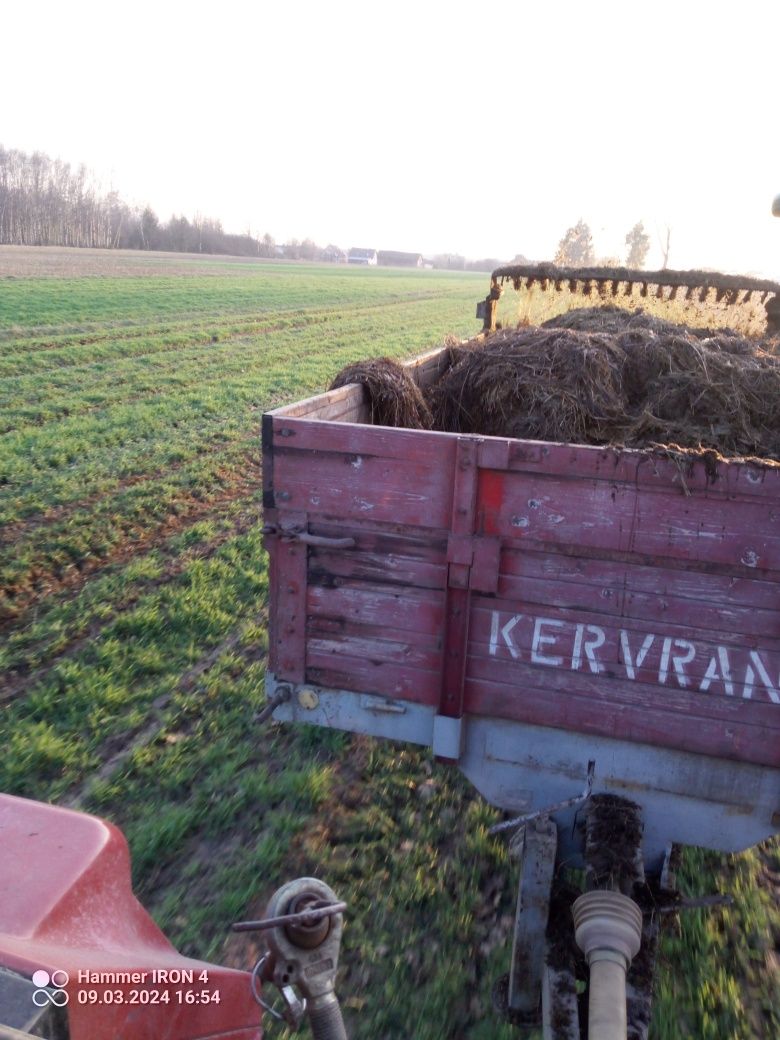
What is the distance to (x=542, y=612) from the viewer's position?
Result: 2676 mm

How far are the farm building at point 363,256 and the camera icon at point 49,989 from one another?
103 meters

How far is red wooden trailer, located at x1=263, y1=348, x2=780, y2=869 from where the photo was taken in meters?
2.49

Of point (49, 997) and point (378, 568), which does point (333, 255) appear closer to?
point (378, 568)

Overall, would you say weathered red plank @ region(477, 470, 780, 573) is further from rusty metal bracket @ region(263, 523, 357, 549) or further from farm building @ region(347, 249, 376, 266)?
farm building @ region(347, 249, 376, 266)

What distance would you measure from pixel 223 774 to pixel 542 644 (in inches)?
86.2

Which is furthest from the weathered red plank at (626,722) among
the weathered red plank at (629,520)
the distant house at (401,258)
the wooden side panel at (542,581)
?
the distant house at (401,258)

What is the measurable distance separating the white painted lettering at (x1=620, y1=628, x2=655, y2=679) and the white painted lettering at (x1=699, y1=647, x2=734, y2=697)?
0.59ft

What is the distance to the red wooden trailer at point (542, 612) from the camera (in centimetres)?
249

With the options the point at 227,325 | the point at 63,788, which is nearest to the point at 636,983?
the point at 63,788

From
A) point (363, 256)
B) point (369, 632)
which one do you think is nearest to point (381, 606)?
point (369, 632)

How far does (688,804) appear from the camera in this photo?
8.77 ft

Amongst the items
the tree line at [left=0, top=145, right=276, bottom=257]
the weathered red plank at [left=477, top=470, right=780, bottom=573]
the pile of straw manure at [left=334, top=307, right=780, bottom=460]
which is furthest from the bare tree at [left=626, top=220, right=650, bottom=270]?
the weathered red plank at [left=477, top=470, right=780, bottom=573]

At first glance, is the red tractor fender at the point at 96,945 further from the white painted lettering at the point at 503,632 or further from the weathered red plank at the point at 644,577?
the weathered red plank at the point at 644,577

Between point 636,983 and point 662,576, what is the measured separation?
1.14 metres
